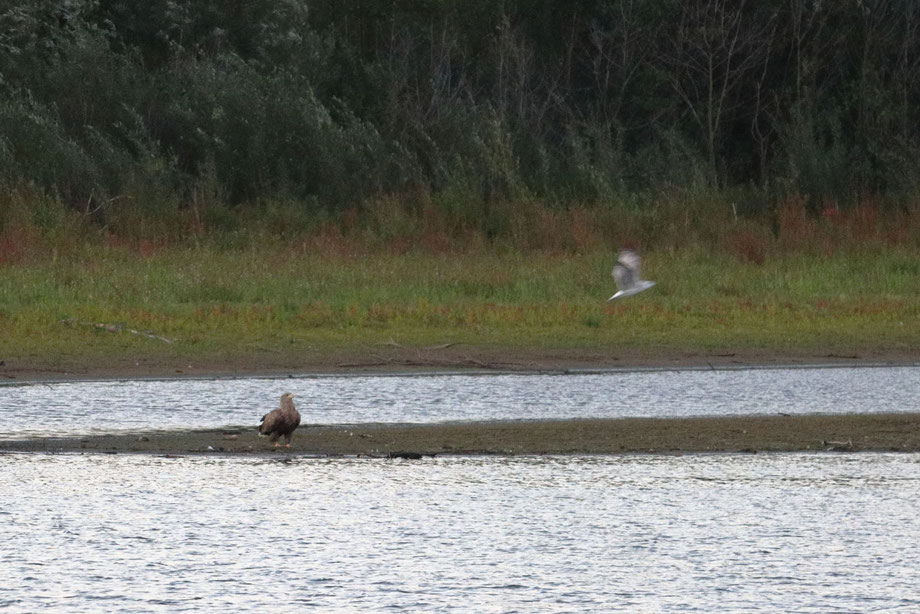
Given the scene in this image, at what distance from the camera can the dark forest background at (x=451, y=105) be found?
1001 inches

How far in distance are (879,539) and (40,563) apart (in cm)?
373

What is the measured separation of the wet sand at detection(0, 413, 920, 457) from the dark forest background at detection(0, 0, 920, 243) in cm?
1322

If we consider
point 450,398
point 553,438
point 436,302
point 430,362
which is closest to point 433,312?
point 436,302

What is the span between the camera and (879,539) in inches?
291

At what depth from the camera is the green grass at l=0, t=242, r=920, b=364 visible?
15523 mm

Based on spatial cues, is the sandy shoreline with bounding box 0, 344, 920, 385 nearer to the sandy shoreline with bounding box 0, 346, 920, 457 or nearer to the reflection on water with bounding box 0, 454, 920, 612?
the sandy shoreline with bounding box 0, 346, 920, 457

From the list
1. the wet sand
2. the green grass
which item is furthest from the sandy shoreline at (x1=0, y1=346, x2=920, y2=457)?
the green grass

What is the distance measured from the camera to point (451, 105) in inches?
1238

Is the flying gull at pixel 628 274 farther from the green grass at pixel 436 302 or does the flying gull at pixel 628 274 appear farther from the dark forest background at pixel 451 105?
the dark forest background at pixel 451 105

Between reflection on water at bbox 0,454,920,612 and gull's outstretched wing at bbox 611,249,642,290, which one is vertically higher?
gull's outstretched wing at bbox 611,249,642,290

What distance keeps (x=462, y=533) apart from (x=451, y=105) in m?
24.4

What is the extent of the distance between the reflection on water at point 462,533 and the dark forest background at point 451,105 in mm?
14942

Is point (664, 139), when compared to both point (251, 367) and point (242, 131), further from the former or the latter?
point (251, 367)

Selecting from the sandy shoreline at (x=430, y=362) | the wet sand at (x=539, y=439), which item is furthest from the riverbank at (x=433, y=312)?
the wet sand at (x=539, y=439)
